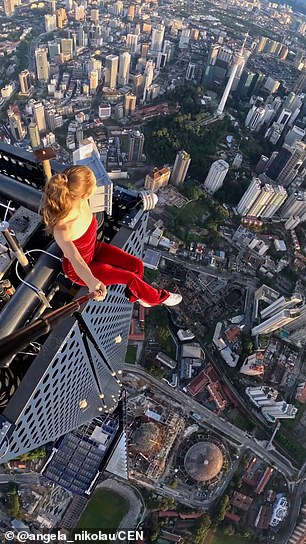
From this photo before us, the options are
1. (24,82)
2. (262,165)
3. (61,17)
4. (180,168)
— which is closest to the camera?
(180,168)

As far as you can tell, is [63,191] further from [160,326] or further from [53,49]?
[53,49]

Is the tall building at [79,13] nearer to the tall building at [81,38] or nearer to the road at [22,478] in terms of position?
the tall building at [81,38]

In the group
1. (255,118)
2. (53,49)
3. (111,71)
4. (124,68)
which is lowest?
(111,71)

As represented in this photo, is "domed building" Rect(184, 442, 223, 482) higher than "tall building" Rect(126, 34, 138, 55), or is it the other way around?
"tall building" Rect(126, 34, 138, 55)

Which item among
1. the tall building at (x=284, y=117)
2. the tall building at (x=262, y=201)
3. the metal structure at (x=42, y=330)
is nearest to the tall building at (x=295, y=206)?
the tall building at (x=262, y=201)

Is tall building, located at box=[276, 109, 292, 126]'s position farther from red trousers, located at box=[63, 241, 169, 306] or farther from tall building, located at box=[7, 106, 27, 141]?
red trousers, located at box=[63, 241, 169, 306]

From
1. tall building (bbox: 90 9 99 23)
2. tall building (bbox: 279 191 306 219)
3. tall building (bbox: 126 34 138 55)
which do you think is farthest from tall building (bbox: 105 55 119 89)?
tall building (bbox: 279 191 306 219)

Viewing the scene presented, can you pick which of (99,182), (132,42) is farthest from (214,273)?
(132,42)

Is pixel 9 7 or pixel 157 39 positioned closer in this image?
pixel 157 39
